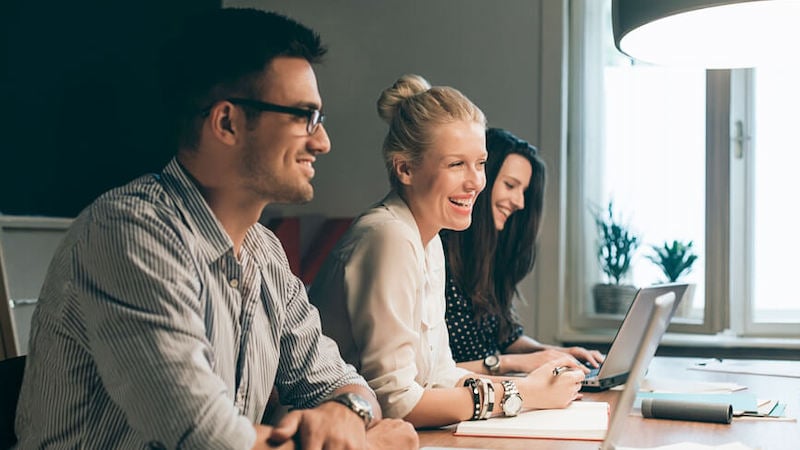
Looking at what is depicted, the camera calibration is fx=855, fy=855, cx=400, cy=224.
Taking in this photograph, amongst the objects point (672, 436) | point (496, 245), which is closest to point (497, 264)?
point (496, 245)

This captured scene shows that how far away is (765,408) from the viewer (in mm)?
1864

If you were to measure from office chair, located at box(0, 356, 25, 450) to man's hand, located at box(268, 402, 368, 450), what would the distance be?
41cm

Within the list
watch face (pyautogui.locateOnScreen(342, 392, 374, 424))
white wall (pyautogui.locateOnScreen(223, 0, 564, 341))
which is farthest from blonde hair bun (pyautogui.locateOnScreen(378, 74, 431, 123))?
white wall (pyautogui.locateOnScreen(223, 0, 564, 341))

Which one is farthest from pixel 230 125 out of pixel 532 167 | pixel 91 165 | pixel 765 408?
pixel 91 165

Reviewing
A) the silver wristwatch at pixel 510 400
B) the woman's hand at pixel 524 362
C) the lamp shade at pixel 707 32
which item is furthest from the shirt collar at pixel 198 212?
the woman's hand at pixel 524 362

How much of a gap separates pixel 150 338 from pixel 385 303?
25.8 inches

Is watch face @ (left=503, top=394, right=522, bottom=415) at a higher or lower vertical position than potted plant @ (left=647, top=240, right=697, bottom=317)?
lower

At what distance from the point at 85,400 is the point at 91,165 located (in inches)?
86.7

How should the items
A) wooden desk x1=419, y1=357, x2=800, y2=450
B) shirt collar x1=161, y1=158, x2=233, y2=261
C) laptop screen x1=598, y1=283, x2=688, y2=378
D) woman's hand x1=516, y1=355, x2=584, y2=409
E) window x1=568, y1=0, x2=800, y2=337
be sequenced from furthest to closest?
window x1=568, y1=0, x2=800, y2=337 → laptop screen x1=598, y1=283, x2=688, y2=378 → woman's hand x1=516, y1=355, x2=584, y2=409 → wooden desk x1=419, y1=357, x2=800, y2=450 → shirt collar x1=161, y1=158, x2=233, y2=261

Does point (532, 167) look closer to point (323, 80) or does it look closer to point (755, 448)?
point (755, 448)

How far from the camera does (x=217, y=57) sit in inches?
54.3

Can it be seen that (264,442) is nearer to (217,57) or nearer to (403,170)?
(217,57)

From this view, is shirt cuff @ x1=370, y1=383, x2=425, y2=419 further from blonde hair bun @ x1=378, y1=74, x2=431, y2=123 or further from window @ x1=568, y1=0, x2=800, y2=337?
window @ x1=568, y1=0, x2=800, y2=337

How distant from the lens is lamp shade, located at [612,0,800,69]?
178 centimetres
